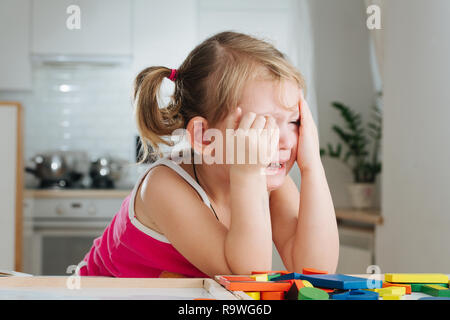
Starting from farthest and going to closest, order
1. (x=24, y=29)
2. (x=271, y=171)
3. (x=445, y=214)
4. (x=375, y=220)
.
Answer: (x=24, y=29) → (x=375, y=220) → (x=445, y=214) → (x=271, y=171)

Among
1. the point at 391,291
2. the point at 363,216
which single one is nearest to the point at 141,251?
the point at 391,291

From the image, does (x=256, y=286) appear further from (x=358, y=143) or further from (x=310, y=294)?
(x=358, y=143)

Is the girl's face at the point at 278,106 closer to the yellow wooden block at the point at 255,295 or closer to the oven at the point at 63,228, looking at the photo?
the yellow wooden block at the point at 255,295

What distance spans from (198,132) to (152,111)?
96 millimetres

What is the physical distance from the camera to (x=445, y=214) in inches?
59.7

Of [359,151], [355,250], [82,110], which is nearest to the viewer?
[355,250]

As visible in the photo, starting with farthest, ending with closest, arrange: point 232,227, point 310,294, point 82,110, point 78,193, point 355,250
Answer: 1. point 82,110
2. point 78,193
3. point 355,250
4. point 232,227
5. point 310,294

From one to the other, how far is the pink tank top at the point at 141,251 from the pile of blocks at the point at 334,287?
0.34 meters

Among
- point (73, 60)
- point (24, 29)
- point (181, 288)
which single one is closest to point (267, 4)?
point (73, 60)

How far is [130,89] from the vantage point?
2299mm

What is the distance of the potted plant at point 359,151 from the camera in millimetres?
2402

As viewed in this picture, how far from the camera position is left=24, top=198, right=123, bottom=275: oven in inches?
101
